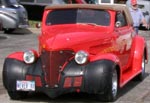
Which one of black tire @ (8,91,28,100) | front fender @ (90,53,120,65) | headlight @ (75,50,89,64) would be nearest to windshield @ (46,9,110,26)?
front fender @ (90,53,120,65)

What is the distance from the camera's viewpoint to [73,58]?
28.3 ft

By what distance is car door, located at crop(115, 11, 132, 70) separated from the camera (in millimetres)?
9907

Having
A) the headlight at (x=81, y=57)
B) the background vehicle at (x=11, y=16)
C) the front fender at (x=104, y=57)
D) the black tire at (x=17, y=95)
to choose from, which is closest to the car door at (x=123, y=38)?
the front fender at (x=104, y=57)

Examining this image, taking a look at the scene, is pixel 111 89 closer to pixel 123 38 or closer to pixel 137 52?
pixel 123 38

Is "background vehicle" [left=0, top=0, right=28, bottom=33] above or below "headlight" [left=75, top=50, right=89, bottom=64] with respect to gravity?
below

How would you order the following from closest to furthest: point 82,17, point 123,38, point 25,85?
point 25,85 < point 82,17 < point 123,38

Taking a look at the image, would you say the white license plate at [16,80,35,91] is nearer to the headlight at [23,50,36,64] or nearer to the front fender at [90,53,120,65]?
the headlight at [23,50,36,64]

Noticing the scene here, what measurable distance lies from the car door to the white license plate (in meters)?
2.02

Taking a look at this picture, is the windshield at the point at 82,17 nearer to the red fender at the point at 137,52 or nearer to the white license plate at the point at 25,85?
the red fender at the point at 137,52

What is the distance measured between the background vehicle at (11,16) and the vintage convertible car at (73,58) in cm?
1302

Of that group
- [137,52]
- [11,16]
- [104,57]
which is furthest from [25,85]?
[11,16]

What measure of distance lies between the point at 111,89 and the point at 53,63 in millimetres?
1035

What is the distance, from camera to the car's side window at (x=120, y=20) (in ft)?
32.8

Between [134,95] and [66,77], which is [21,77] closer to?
[66,77]
